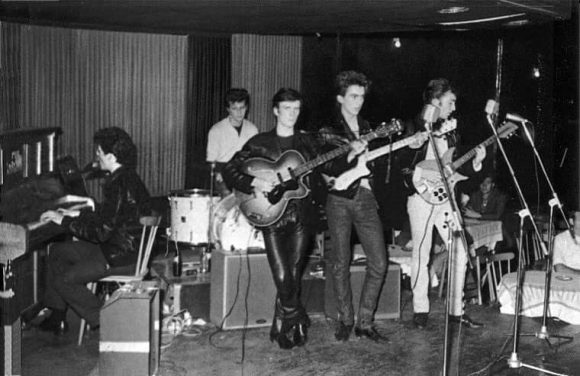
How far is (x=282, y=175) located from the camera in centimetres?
576

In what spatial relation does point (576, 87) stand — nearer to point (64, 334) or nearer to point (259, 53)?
point (259, 53)

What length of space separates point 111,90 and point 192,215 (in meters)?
3.63

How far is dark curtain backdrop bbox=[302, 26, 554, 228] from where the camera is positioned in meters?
9.45

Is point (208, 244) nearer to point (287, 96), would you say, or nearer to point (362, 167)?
point (362, 167)

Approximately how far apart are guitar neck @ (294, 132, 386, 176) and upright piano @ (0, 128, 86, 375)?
195cm

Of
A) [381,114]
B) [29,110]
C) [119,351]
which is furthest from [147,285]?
[381,114]

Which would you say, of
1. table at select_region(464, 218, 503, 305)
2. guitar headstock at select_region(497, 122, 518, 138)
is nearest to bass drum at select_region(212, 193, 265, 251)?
guitar headstock at select_region(497, 122, 518, 138)

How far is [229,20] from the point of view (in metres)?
8.00

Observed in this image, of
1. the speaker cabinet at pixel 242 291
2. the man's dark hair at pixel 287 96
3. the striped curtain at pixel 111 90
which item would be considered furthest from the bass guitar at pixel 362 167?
the striped curtain at pixel 111 90

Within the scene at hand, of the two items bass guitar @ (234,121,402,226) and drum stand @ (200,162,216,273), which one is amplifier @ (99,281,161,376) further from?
drum stand @ (200,162,216,273)

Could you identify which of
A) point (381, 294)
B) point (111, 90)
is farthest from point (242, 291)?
point (111, 90)

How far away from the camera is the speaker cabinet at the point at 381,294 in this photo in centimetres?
650

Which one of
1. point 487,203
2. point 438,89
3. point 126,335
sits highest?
point 438,89

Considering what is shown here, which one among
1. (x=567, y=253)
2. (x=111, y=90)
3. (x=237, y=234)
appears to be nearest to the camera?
(x=237, y=234)
